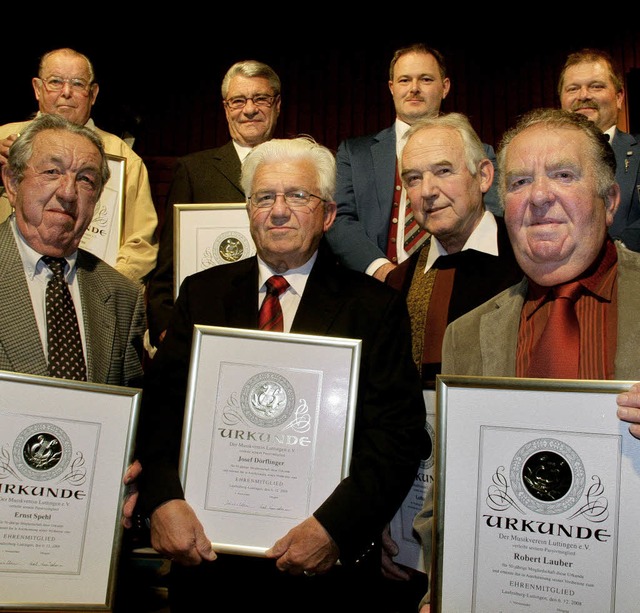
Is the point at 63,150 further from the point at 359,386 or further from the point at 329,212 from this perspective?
the point at 359,386

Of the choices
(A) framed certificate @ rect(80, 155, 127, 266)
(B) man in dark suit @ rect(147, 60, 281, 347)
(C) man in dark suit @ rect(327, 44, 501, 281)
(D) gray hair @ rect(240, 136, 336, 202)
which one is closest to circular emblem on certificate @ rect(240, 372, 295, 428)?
(D) gray hair @ rect(240, 136, 336, 202)

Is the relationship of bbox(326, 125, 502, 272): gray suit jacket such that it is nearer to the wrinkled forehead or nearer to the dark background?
the wrinkled forehead

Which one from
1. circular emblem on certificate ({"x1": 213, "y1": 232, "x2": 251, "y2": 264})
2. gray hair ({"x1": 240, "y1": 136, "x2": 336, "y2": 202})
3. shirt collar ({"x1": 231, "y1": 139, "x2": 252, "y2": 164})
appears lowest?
circular emblem on certificate ({"x1": 213, "y1": 232, "x2": 251, "y2": 264})

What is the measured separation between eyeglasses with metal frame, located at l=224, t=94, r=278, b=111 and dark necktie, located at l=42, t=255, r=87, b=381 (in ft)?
5.75

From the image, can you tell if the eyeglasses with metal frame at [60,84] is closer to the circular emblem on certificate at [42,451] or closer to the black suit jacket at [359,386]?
the black suit jacket at [359,386]

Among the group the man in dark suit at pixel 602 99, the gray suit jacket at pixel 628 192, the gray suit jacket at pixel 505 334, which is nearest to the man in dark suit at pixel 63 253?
the gray suit jacket at pixel 505 334

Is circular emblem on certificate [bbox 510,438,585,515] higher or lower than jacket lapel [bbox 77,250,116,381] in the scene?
lower

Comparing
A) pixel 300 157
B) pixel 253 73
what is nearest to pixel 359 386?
pixel 300 157

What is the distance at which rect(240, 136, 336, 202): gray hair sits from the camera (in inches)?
94.0

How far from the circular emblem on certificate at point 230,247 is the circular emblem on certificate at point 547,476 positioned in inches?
69.9

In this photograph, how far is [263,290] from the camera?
2312 mm

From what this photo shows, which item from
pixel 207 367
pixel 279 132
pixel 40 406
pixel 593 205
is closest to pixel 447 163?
pixel 593 205

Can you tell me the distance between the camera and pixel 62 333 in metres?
2.30

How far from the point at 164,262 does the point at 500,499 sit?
215 cm
